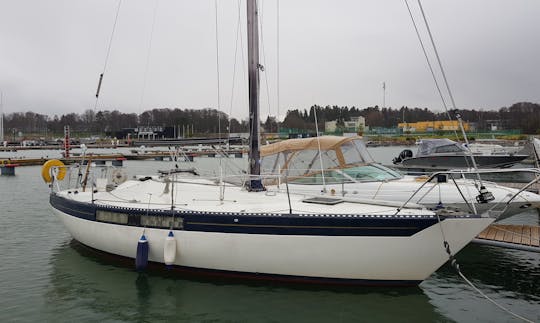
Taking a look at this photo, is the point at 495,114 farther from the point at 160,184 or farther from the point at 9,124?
the point at 9,124

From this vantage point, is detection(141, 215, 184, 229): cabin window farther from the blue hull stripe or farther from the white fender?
the white fender

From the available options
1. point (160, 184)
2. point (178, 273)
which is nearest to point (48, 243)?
point (160, 184)

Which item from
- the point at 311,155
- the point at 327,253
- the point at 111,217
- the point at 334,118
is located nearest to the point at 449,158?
the point at 311,155

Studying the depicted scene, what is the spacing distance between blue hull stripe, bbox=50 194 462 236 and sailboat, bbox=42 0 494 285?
0.7 inches

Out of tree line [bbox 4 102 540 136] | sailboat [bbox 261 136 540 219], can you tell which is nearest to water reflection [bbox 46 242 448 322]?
sailboat [bbox 261 136 540 219]

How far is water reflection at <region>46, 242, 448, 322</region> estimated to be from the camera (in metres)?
6.70

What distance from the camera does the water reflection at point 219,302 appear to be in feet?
22.0

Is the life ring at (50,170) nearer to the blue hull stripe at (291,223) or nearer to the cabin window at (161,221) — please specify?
Answer: the blue hull stripe at (291,223)

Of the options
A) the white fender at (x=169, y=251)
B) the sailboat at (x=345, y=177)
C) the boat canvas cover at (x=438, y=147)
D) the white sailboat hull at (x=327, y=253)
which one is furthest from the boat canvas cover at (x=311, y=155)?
the boat canvas cover at (x=438, y=147)

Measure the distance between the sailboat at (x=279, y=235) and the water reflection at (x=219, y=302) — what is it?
28 centimetres

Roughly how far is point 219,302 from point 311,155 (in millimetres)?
5386

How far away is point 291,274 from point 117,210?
4124 mm

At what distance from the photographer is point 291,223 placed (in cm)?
711

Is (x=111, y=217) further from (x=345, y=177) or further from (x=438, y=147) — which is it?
(x=438, y=147)
